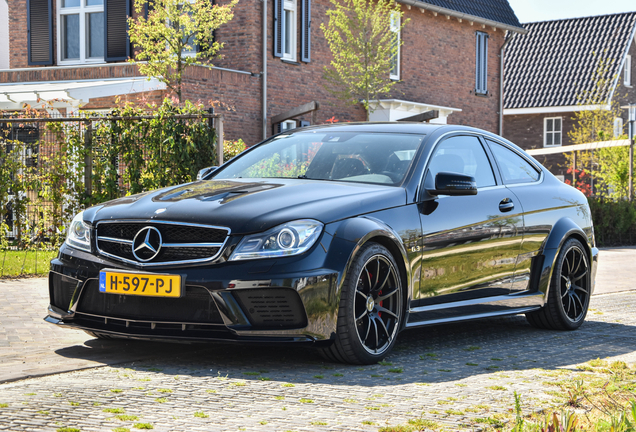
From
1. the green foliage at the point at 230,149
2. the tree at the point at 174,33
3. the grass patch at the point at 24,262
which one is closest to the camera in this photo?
the grass patch at the point at 24,262

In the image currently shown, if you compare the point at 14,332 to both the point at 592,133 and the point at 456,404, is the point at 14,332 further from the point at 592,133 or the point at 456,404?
the point at 592,133

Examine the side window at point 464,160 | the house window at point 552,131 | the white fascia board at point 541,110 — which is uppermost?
the white fascia board at point 541,110

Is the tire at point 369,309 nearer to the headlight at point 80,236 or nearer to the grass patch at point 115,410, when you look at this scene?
the grass patch at point 115,410

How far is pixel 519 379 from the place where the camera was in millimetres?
5328

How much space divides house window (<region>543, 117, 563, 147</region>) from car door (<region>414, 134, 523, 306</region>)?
36.3 m

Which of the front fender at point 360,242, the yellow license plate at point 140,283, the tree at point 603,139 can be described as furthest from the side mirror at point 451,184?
the tree at point 603,139

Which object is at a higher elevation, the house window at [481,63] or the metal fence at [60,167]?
the house window at [481,63]

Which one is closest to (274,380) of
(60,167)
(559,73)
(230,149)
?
(60,167)

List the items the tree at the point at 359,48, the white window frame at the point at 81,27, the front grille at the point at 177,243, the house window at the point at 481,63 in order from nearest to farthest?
1. the front grille at the point at 177,243
2. the white window frame at the point at 81,27
3. the tree at the point at 359,48
4. the house window at the point at 481,63

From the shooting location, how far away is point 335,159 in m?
6.55

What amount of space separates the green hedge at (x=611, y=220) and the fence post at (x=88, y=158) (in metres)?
13.5

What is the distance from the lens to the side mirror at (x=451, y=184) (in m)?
6.16

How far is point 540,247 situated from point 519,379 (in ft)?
7.23

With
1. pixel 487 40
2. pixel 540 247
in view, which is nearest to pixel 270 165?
pixel 540 247
